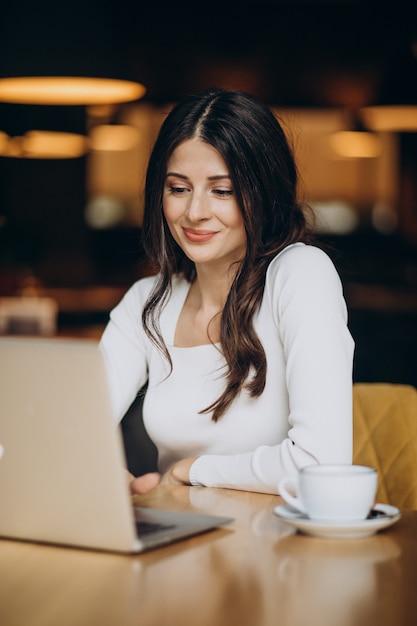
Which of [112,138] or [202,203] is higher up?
[202,203]

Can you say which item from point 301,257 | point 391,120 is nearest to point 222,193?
point 301,257

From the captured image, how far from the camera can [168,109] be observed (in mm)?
6781

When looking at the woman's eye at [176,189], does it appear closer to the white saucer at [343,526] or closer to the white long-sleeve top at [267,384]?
the white long-sleeve top at [267,384]

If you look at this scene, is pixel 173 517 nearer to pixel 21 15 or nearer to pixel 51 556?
pixel 51 556

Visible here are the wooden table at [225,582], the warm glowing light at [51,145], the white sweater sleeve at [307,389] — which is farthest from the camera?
the warm glowing light at [51,145]

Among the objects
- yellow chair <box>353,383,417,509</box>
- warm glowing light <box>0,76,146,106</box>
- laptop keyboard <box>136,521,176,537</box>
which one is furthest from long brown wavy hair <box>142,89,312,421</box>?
warm glowing light <box>0,76,146,106</box>

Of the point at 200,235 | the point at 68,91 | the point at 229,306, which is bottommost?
the point at 229,306

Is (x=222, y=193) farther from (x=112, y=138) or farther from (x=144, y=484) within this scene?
(x=112, y=138)

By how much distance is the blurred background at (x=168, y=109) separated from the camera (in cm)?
344

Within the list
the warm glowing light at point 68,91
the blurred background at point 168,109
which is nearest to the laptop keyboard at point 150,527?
the blurred background at point 168,109

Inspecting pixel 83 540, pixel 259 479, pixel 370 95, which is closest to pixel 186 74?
pixel 370 95

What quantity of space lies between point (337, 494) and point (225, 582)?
8.9 inches

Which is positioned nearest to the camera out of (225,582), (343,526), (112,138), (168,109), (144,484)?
(225,582)

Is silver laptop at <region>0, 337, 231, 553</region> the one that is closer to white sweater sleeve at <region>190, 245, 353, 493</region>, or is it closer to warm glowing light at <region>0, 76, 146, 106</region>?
white sweater sleeve at <region>190, 245, 353, 493</region>
